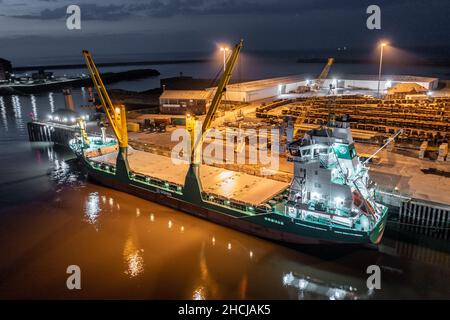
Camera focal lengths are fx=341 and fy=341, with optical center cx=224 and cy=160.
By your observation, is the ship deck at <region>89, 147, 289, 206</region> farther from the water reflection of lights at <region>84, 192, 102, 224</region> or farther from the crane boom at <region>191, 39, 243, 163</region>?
the crane boom at <region>191, 39, 243, 163</region>

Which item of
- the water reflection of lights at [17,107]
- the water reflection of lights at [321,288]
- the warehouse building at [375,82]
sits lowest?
the water reflection of lights at [321,288]

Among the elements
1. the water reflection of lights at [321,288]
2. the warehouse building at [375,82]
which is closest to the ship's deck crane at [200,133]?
the water reflection of lights at [321,288]

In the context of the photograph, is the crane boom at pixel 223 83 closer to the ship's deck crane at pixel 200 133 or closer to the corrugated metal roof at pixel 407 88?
the ship's deck crane at pixel 200 133

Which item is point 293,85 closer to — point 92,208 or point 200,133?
point 200,133

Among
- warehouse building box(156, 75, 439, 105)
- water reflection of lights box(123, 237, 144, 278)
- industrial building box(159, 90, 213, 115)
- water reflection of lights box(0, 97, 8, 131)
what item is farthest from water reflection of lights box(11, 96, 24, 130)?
water reflection of lights box(123, 237, 144, 278)

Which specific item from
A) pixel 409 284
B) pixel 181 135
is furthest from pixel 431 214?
pixel 181 135

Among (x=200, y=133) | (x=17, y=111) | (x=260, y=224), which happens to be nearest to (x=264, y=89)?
(x=200, y=133)
